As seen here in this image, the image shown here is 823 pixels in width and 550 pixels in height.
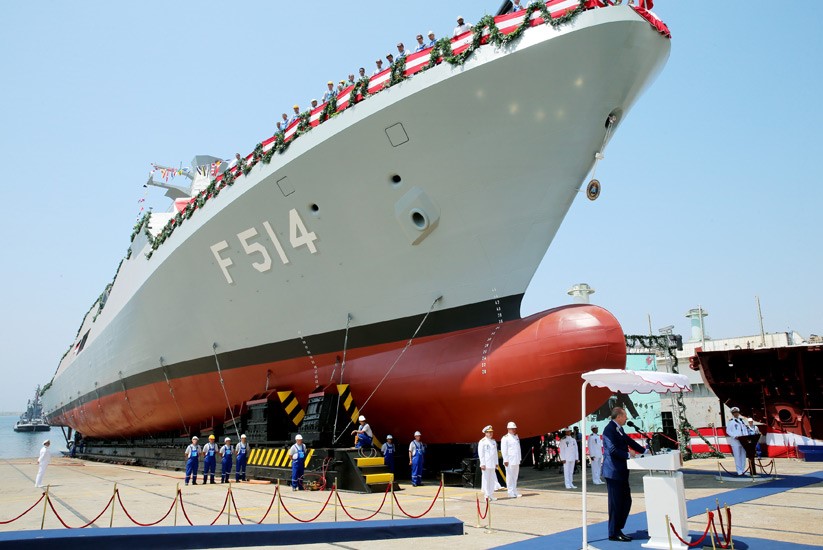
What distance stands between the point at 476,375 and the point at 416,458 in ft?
6.92

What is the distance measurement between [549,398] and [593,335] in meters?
1.26

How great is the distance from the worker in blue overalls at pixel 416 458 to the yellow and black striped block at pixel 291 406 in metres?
3.06

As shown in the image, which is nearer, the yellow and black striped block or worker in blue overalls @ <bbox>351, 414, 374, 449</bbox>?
worker in blue overalls @ <bbox>351, 414, 374, 449</bbox>

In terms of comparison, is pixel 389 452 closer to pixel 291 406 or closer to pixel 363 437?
pixel 363 437

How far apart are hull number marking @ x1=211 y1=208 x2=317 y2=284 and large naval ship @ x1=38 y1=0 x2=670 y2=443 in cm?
5

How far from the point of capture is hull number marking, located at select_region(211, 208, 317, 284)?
38.6 feet

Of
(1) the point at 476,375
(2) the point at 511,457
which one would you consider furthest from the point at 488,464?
(1) the point at 476,375

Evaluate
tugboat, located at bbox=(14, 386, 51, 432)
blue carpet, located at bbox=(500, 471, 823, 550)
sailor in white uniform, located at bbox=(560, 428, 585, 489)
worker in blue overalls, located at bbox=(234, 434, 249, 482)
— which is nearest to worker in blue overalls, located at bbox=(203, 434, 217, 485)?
worker in blue overalls, located at bbox=(234, 434, 249, 482)

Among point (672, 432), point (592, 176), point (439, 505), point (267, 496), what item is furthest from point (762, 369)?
point (267, 496)

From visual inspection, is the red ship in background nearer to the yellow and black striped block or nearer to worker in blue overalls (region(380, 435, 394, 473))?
worker in blue overalls (region(380, 435, 394, 473))

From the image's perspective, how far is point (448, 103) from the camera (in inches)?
389

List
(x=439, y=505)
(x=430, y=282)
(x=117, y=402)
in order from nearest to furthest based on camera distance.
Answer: (x=439, y=505)
(x=430, y=282)
(x=117, y=402)

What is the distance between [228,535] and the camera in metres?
6.04

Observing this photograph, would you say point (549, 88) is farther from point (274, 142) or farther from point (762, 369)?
point (762, 369)
